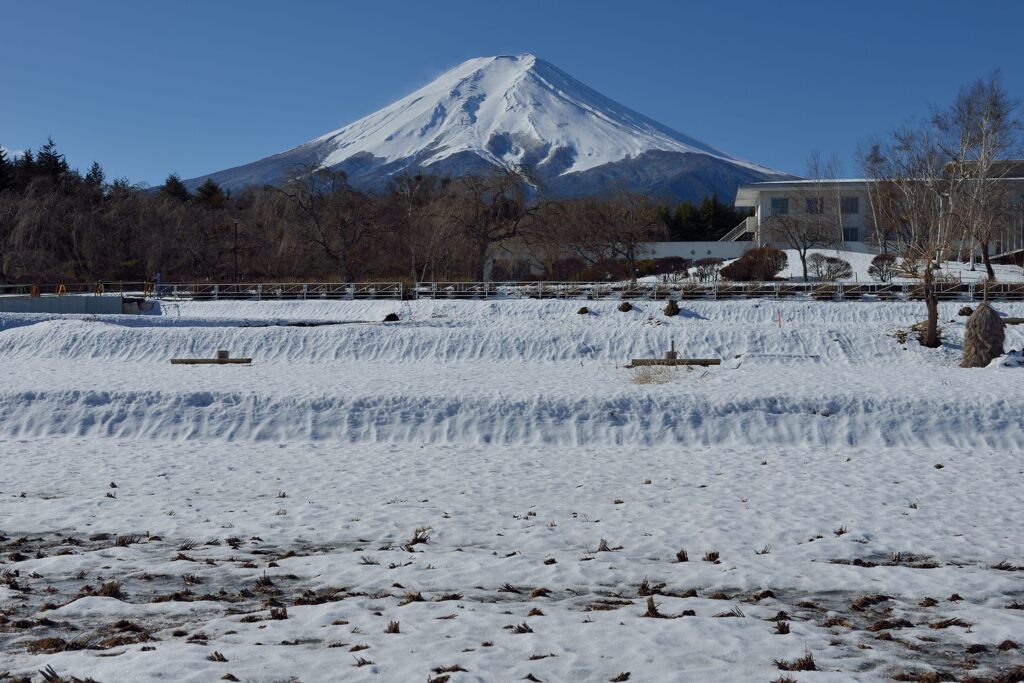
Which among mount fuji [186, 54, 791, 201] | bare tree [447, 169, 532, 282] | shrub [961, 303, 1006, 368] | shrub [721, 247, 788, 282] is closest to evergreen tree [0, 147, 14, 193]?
bare tree [447, 169, 532, 282]

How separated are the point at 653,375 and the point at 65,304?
98.2 ft

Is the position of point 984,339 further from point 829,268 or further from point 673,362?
point 829,268

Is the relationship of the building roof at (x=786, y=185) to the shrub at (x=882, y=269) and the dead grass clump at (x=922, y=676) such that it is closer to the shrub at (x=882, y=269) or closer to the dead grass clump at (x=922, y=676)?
the shrub at (x=882, y=269)

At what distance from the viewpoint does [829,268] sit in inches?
1619

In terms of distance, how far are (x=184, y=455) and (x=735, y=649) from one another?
10.2 m

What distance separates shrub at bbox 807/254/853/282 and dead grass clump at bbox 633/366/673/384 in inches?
873

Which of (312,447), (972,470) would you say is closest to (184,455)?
(312,447)

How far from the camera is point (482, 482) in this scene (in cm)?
1130

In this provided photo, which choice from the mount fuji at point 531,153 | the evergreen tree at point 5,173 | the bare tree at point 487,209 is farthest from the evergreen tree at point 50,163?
the mount fuji at point 531,153

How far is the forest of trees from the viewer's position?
44.5 meters

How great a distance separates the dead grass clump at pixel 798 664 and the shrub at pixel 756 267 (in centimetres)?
3910

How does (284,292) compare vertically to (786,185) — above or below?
below

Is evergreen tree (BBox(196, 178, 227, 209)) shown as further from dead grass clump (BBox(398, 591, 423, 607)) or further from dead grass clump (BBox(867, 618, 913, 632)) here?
dead grass clump (BBox(867, 618, 913, 632))

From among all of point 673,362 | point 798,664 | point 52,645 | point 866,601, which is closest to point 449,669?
point 798,664
